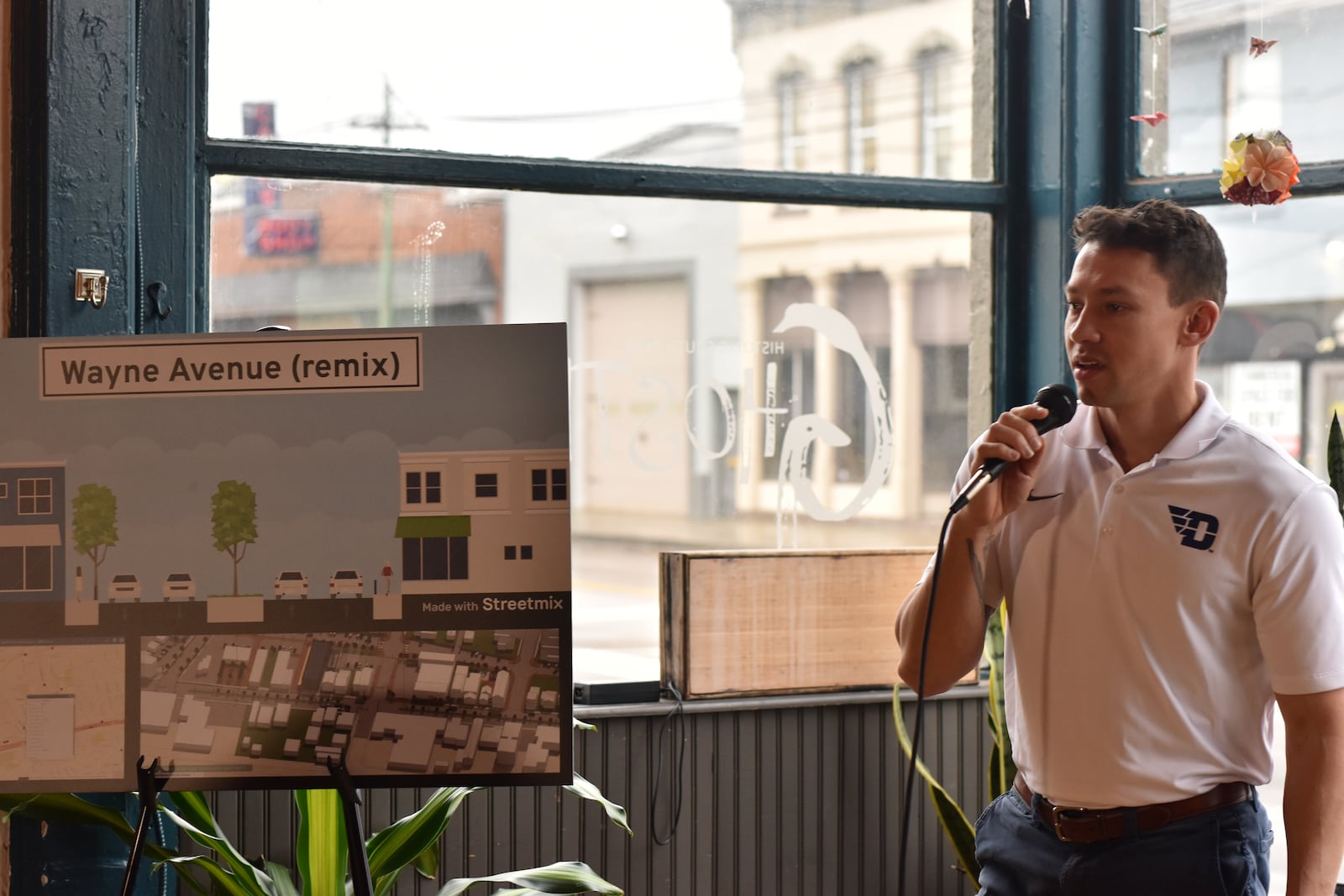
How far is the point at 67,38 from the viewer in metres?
2.27

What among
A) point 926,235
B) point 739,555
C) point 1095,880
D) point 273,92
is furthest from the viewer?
point 926,235

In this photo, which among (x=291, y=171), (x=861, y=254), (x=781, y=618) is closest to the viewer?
(x=291, y=171)

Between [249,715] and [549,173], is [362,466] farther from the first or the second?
[549,173]

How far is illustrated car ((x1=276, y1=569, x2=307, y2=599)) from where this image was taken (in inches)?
70.9

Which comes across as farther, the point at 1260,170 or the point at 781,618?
the point at 781,618

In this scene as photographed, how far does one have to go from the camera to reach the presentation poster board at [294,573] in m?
1.79

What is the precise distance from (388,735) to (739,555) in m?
1.16

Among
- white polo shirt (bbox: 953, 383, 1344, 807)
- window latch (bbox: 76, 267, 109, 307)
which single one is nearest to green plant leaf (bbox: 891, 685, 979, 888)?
white polo shirt (bbox: 953, 383, 1344, 807)

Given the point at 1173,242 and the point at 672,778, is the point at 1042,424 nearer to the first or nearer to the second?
the point at 1173,242

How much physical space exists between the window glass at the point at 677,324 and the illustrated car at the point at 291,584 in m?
0.99

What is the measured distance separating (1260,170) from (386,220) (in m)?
1.82

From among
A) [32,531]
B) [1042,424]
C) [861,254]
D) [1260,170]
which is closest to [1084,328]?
[1042,424]

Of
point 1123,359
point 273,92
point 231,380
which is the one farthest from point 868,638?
point 273,92

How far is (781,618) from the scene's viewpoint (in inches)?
111
